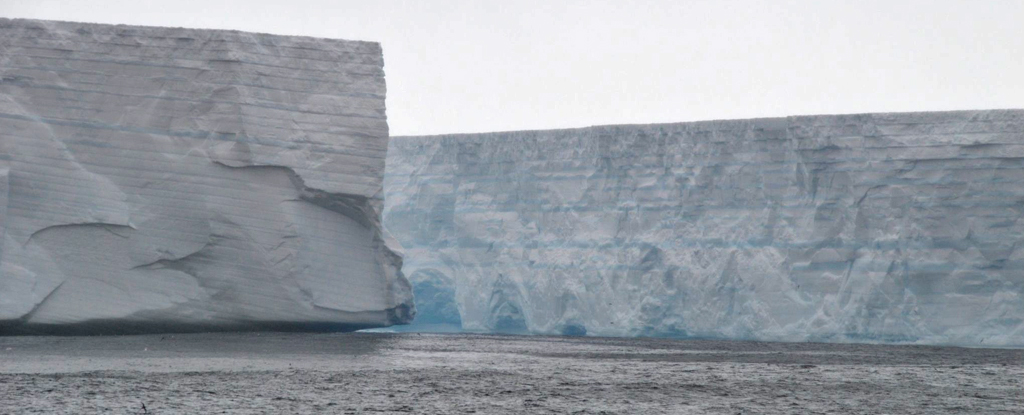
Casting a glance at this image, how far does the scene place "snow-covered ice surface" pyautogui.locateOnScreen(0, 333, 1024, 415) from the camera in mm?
8289

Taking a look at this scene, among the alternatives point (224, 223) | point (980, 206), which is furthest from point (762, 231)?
point (224, 223)

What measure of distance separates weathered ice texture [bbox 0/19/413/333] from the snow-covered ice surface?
19.8 inches

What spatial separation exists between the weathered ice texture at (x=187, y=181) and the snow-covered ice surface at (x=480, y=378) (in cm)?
50

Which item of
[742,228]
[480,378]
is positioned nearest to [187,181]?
[480,378]

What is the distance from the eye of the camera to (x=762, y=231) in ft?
58.0

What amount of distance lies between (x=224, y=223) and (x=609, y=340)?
5166 millimetres

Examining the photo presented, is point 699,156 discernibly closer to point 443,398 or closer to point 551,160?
point 551,160

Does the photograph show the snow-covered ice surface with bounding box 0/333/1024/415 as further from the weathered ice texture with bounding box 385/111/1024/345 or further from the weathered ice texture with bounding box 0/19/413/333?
the weathered ice texture with bounding box 385/111/1024/345

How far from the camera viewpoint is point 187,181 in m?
15.4

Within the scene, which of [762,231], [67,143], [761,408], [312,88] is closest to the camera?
[761,408]

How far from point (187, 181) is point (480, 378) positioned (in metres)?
6.10

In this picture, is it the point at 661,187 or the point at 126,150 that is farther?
the point at 661,187

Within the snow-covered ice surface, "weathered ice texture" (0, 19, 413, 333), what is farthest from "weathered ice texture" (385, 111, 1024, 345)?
"weathered ice texture" (0, 19, 413, 333)

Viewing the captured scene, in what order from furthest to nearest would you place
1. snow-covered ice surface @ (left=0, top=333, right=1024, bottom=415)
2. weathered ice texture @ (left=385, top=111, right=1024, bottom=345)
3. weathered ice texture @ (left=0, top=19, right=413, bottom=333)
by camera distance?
1. weathered ice texture @ (left=385, top=111, right=1024, bottom=345)
2. weathered ice texture @ (left=0, top=19, right=413, bottom=333)
3. snow-covered ice surface @ (left=0, top=333, right=1024, bottom=415)
